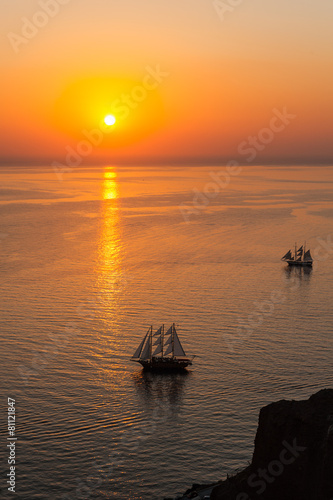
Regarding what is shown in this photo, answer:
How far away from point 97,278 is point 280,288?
4772 centimetres

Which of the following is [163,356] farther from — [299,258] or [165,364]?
[299,258]

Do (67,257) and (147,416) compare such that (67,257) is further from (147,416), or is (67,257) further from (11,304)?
(147,416)

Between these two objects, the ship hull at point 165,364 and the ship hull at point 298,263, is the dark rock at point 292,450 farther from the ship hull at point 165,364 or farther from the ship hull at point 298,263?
A: the ship hull at point 298,263

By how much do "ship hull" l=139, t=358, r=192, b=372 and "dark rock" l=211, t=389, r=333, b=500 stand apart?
48.5m

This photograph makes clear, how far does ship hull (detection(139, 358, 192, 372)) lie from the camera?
9644 cm

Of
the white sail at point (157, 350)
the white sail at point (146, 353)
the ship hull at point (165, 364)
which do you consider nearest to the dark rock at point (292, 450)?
the ship hull at point (165, 364)

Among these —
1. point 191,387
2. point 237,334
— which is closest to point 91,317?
point 237,334

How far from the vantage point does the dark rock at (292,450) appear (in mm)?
43594

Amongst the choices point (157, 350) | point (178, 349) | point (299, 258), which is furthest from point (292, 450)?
point (299, 258)

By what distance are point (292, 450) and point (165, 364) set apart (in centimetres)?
5494

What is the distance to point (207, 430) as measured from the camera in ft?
249

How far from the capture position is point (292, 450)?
44.4 metres

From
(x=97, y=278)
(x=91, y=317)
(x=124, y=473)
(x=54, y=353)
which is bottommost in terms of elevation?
(x=124, y=473)

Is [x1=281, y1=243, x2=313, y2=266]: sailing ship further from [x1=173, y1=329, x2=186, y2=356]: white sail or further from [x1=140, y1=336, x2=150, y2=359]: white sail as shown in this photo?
[x1=140, y1=336, x2=150, y2=359]: white sail
